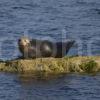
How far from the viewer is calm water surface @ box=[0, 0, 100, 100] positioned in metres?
23.8

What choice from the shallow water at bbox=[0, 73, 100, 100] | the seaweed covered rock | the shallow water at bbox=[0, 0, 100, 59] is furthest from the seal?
the shallow water at bbox=[0, 0, 100, 59]

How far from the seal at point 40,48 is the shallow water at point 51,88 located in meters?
1.22

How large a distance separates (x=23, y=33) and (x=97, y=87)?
33.0ft

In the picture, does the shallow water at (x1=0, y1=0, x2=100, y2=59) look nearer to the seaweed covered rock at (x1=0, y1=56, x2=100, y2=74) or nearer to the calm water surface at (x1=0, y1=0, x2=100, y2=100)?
the calm water surface at (x1=0, y1=0, x2=100, y2=100)

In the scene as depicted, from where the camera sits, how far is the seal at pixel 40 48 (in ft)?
86.7

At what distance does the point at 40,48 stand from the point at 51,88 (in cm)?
274

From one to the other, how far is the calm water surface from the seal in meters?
1.25

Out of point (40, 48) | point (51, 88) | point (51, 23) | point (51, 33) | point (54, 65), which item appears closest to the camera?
point (51, 88)

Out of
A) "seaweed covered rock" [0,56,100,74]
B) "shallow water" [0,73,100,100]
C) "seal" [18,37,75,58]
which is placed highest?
"seal" [18,37,75,58]

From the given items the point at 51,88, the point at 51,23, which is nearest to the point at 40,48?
the point at 51,88

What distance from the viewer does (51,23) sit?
37.0 m

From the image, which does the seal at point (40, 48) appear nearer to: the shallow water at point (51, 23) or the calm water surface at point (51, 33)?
the calm water surface at point (51, 33)

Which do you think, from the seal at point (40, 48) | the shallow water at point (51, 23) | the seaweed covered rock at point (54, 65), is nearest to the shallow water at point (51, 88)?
the seaweed covered rock at point (54, 65)

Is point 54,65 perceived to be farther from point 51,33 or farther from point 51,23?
point 51,23
